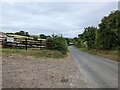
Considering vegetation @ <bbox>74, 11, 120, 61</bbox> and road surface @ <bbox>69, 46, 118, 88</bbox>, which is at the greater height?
vegetation @ <bbox>74, 11, 120, 61</bbox>

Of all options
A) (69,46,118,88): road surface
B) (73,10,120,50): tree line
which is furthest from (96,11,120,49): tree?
(69,46,118,88): road surface

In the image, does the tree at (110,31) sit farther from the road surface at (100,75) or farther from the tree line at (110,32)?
the road surface at (100,75)

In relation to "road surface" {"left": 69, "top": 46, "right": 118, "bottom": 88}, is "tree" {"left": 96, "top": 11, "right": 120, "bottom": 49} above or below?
above

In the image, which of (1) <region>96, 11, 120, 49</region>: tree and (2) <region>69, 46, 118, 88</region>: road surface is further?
(1) <region>96, 11, 120, 49</region>: tree

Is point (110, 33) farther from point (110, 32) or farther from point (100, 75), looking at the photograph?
point (100, 75)

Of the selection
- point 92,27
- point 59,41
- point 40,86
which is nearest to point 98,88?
point 40,86

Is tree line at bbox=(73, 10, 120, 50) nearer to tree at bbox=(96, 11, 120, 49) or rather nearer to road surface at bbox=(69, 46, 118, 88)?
tree at bbox=(96, 11, 120, 49)

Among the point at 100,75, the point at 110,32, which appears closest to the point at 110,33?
the point at 110,32

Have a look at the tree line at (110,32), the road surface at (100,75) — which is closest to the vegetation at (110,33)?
the tree line at (110,32)

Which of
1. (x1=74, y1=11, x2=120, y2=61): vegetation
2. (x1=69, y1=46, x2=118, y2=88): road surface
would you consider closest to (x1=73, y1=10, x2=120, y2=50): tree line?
(x1=74, y1=11, x2=120, y2=61): vegetation

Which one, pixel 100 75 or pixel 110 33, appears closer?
pixel 100 75

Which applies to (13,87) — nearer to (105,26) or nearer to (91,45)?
(105,26)

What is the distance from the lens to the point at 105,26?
53.8m

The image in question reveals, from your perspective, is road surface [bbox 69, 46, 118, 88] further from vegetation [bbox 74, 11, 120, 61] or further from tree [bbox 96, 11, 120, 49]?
tree [bbox 96, 11, 120, 49]
